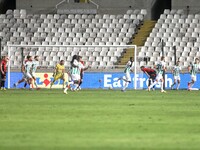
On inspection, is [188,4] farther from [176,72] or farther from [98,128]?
[98,128]

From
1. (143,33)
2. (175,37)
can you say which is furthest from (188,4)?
(143,33)

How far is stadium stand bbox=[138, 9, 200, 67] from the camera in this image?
4912 cm

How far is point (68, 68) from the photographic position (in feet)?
155

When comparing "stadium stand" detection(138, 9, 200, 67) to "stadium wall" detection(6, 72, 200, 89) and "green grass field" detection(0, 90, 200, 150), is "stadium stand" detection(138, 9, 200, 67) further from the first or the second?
"green grass field" detection(0, 90, 200, 150)

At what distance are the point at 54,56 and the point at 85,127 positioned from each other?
31.1m

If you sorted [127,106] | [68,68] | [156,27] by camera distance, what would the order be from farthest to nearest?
1. [156,27]
2. [68,68]
3. [127,106]

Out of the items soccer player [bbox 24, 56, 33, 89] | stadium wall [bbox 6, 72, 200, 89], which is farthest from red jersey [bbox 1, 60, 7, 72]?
stadium wall [bbox 6, 72, 200, 89]

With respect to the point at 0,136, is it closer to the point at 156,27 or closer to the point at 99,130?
the point at 99,130

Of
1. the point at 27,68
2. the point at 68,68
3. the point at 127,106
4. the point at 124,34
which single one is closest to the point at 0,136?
the point at 127,106

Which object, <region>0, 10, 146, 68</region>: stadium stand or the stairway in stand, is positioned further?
the stairway in stand

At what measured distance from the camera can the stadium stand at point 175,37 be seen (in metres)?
49.1

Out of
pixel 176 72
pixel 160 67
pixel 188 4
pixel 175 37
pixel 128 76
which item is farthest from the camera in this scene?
pixel 188 4

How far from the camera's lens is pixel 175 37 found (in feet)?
A: 167

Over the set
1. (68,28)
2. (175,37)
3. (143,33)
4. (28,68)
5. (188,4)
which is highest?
(188,4)
